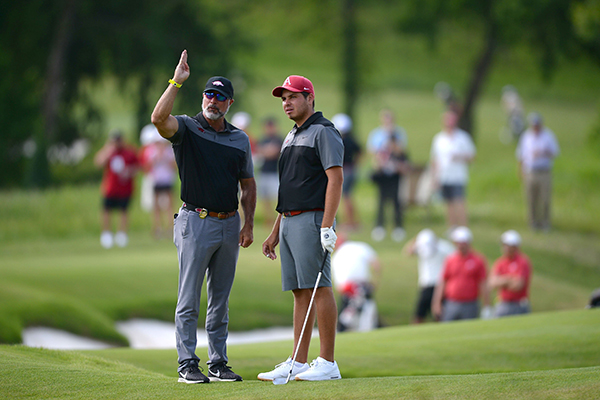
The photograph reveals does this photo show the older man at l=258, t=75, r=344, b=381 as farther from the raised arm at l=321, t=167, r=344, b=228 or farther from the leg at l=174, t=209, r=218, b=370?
the leg at l=174, t=209, r=218, b=370

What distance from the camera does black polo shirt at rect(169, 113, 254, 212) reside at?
5777mm

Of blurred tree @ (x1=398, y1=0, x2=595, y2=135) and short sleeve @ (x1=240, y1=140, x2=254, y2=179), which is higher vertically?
blurred tree @ (x1=398, y1=0, x2=595, y2=135)

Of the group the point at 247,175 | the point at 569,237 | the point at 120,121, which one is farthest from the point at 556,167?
the point at 247,175

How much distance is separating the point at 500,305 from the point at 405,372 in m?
5.75

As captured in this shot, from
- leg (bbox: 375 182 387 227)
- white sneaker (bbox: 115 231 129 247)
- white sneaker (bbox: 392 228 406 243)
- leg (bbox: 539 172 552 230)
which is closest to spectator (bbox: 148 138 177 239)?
white sneaker (bbox: 115 231 129 247)

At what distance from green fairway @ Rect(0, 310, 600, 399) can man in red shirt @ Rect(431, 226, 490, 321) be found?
1873mm

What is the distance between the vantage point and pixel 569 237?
741 inches

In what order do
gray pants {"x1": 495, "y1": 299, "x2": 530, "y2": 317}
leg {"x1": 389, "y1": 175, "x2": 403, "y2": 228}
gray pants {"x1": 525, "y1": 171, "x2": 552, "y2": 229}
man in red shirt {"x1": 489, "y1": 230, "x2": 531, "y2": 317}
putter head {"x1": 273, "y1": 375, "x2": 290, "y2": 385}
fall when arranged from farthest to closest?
1. gray pants {"x1": 525, "y1": 171, "x2": 552, "y2": 229}
2. leg {"x1": 389, "y1": 175, "x2": 403, "y2": 228}
3. gray pants {"x1": 495, "y1": 299, "x2": 530, "y2": 317}
4. man in red shirt {"x1": 489, "y1": 230, "x2": 531, "y2": 317}
5. putter head {"x1": 273, "y1": 375, "x2": 290, "y2": 385}

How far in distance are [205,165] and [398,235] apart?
11794 millimetres

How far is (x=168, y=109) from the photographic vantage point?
18.0 ft

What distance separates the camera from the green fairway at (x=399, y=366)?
517 centimetres

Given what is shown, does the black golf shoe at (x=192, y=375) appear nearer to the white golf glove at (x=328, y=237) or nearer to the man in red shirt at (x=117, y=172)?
the white golf glove at (x=328, y=237)

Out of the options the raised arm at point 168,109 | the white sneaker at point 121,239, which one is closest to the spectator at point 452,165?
the white sneaker at point 121,239

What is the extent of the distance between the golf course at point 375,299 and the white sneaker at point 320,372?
173 millimetres
